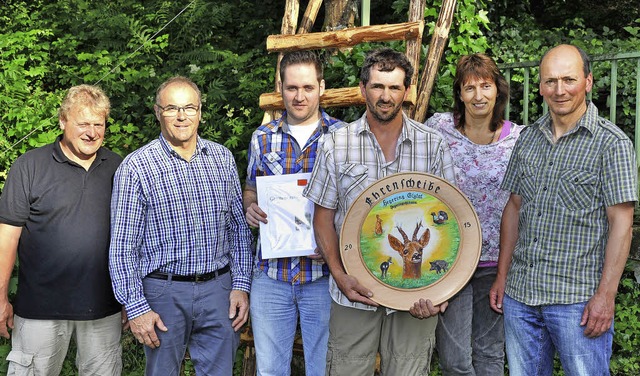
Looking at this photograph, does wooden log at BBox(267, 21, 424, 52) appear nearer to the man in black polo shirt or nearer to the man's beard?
the man's beard

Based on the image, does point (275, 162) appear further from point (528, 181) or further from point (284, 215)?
point (528, 181)

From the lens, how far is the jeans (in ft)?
12.5

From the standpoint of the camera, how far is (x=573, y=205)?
321cm

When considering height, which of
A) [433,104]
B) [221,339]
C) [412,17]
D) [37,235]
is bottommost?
[221,339]

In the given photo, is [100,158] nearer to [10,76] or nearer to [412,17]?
[412,17]

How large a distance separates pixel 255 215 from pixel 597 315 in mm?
1746

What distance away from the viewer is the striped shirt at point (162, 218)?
3682 millimetres

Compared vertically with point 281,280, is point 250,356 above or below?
below

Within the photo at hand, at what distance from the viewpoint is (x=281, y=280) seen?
3.91m

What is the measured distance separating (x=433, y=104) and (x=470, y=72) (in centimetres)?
99

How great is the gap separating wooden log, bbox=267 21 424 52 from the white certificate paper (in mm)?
1387

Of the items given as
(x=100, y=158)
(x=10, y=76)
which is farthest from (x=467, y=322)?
(x=10, y=76)

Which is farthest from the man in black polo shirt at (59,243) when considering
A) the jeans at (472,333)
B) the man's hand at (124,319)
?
the jeans at (472,333)

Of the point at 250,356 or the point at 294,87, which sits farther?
the point at 250,356
